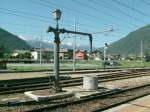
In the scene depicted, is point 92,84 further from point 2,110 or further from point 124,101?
point 2,110

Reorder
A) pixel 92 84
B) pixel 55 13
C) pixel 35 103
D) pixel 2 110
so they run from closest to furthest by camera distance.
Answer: pixel 2 110 < pixel 35 103 < pixel 55 13 < pixel 92 84

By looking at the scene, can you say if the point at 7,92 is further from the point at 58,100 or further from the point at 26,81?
the point at 26,81

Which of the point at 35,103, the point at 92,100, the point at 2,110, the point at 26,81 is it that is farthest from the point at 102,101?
the point at 26,81

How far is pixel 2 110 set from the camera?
14914 mm

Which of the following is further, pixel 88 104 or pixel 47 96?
pixel 47 96

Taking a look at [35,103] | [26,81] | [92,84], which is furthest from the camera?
[26,81]

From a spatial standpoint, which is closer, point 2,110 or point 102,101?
point 2,110

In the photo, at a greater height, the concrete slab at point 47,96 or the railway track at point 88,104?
the concrete slab at point 47,96

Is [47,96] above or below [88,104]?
above

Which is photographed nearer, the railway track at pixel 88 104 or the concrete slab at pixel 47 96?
the railway track at pixel 88 104

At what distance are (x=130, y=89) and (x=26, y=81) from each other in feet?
30.7

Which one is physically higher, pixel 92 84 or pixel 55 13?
pixel 55 13

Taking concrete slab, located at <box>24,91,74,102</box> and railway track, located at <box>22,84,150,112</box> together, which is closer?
railway track, located at <box>22,84,150,112</box>

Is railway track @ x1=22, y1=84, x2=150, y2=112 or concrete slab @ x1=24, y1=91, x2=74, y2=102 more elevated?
concrete slab @ x1=24, y1=91, x2=74, y2=102
